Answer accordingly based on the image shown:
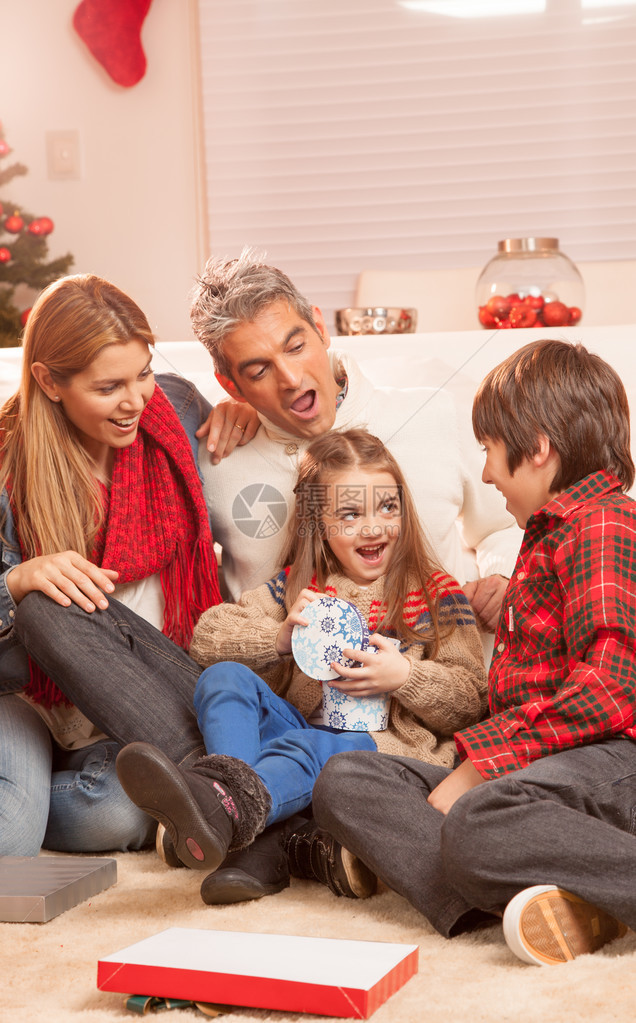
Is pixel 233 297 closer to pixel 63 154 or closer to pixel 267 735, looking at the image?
pixel 267 735

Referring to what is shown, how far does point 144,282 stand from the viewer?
10.5 ft

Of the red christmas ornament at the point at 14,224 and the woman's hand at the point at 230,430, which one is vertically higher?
the red christmas ornament at the point at 14,224

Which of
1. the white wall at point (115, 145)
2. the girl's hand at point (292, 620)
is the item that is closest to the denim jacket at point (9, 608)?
the girl's hand at point (292, 620)

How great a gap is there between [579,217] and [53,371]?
84.9 inches

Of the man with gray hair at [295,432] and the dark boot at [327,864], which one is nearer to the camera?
the dark boot at [327,864]

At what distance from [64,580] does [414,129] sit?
7.55 feet

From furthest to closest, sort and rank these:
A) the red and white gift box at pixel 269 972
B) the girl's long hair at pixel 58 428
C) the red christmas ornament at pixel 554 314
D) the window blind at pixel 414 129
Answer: the window blind at pixel 414 129 < the red christmas ornament at pixel 554 314 < the girl's long hair at pixel 58 428 < the red and white gift box at pixel 269 972

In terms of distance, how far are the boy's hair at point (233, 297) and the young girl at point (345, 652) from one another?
20cm

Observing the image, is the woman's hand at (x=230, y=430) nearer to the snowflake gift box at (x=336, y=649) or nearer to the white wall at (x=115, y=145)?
the snowflake gift box at (x=336, y=649)

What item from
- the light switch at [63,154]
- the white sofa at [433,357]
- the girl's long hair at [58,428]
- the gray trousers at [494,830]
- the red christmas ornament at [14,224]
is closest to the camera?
the gray trousers at [494,830]

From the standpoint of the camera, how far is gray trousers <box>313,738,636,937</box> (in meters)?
0.90

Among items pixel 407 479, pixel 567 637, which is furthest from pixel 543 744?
pixel 407 479

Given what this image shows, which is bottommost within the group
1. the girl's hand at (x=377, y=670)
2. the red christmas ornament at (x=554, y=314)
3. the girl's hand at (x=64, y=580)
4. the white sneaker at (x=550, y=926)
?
the white sneaker at (x=550, y=926)

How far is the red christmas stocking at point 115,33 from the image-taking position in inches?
120
